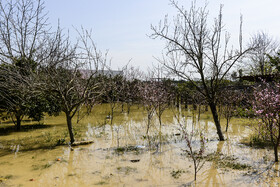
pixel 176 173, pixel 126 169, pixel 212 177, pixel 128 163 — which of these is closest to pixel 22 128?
pixel 128 163

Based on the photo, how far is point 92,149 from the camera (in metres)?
6.68

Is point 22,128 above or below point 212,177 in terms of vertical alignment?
above

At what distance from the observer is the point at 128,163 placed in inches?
211

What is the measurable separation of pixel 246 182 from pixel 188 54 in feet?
15.2

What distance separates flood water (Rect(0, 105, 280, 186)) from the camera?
171 inches

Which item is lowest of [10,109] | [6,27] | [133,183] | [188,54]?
[133,183]

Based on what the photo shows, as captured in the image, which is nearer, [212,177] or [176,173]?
[212,177]

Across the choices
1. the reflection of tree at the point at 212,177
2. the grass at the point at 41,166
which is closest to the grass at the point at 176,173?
the reflection of tree at the point at 212,177

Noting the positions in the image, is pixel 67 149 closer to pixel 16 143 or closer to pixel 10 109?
pixel 16 143

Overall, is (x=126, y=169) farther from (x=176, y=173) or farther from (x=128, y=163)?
(x=176, y=173)

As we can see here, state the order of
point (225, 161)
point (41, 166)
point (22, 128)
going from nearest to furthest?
point (41, 166)
point (225, 161)
point (22, 128)

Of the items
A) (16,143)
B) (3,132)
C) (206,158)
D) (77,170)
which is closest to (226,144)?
(206,158)

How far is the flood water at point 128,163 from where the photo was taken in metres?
4.34

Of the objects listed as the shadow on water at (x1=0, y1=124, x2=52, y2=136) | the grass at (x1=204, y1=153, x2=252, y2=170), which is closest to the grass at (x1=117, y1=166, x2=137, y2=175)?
the grass at (x1=204, y1=153, x2=252, y2=170)
